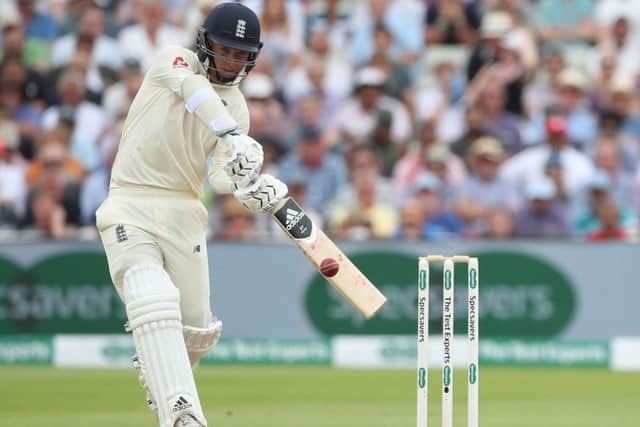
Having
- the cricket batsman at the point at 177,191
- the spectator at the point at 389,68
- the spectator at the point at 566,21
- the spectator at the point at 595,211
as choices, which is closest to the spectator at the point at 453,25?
the spectator at the point at 389,68

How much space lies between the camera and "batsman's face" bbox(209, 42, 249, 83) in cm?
531

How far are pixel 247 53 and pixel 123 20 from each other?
711 centimetres

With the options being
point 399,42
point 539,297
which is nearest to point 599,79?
point 399,42

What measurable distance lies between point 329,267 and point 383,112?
6127mm

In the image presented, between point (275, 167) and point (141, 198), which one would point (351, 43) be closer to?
point (275, 167)

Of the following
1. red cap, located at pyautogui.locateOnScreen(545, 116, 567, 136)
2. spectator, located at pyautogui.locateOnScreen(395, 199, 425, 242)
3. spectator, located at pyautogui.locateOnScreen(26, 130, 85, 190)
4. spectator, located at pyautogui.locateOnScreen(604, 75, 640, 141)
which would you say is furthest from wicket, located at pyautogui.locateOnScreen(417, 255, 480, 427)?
spectator, located at pyautogui.locateOnScreen(604, 75, 640, 141)

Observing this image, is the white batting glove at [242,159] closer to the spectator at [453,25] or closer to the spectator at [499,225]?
the spectator at [499,225]

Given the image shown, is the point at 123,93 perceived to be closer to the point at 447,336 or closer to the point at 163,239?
the point at 163,239

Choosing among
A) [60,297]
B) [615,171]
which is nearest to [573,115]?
[615,171]

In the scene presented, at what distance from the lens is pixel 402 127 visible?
11281 mm

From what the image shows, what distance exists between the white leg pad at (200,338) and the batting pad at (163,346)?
11.9 inches

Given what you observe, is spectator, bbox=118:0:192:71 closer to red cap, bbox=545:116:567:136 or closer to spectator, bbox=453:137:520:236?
spectator, bbox=453:137:520:236

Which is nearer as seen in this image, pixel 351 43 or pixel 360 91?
pixel 360 91

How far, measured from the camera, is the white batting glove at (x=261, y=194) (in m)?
5.08
